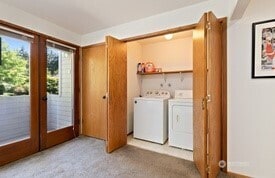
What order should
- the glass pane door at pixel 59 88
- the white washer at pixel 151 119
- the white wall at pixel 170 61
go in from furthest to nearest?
the white wall at pixel 170 61
the white washer at pixel 151 119
the glass pane door at pixel 59 88

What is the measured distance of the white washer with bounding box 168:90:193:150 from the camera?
2814mm

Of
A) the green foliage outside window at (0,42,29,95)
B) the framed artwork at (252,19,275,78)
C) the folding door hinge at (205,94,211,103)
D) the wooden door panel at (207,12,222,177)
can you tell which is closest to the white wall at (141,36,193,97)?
the wooden door panel at (207,12,222,177)

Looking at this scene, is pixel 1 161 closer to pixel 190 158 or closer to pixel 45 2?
pixel 45 2

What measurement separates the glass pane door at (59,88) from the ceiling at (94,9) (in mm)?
636

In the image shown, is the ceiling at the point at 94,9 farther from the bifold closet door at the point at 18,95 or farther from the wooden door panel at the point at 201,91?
the wooden door panel at the point at 201,91

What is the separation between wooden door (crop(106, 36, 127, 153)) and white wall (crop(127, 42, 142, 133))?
2.18ft

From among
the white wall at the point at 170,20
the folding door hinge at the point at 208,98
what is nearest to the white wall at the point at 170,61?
the white wall at the point at 170,20

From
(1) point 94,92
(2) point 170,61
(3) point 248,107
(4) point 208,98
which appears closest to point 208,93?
(4) point 208,98

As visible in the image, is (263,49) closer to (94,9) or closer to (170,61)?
(170,61)

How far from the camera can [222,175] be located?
6.68ft

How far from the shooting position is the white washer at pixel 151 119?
10.2 feet

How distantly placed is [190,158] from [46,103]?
2.60m

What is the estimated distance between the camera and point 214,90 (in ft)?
6.34

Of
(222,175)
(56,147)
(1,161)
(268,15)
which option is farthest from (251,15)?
(1,161)
